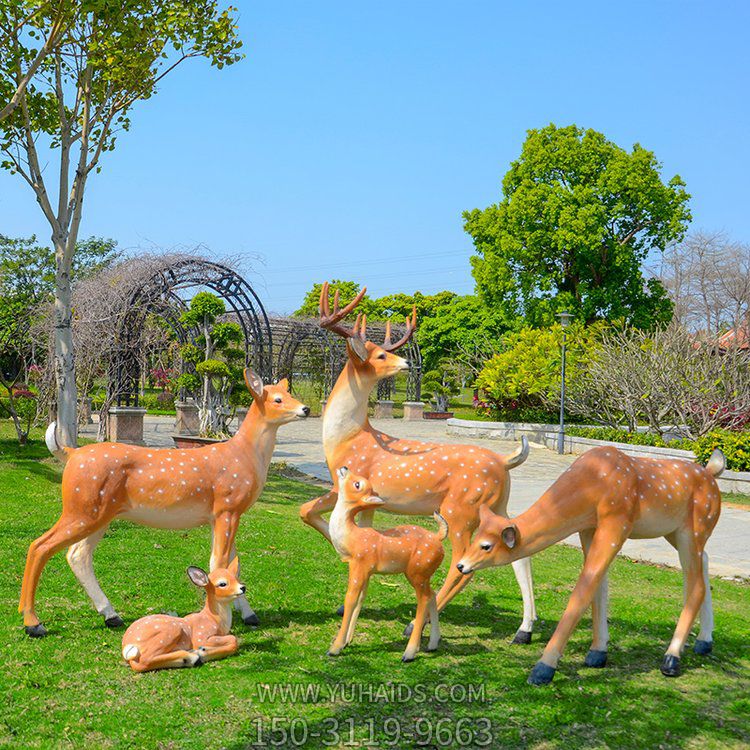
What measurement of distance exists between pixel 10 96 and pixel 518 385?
16.4 metres

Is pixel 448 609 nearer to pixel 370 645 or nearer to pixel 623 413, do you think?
pixel 370 645

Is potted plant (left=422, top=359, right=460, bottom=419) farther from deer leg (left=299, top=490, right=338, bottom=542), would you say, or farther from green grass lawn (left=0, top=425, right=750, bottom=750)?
deer leg (left=299, top=490, right=338, bottom=542)

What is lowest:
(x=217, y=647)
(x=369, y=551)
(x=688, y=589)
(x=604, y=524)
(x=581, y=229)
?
(x=217, y=647)

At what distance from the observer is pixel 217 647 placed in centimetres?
538

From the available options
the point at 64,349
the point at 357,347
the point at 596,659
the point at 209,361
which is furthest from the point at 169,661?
the point at 209,361

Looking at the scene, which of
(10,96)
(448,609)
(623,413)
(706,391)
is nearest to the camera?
(448,609)

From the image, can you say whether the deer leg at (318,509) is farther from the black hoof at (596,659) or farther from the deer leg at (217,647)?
the black hoof at (596,659)

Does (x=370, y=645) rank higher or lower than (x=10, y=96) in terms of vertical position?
lower

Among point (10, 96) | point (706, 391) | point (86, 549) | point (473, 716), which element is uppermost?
point (10, 96)

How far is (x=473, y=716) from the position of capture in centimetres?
472

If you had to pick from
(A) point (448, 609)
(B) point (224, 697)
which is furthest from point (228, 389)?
(B) point (224, 697)

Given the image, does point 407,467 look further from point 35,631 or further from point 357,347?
point 35,631

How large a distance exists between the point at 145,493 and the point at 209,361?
38.2 feet

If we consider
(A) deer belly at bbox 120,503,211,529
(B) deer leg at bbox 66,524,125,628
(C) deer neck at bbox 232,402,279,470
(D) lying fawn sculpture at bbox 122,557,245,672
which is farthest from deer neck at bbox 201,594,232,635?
(C) deer neck at bbox 232,402,279,470
